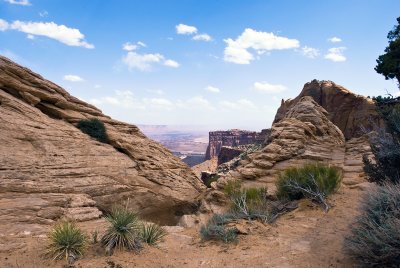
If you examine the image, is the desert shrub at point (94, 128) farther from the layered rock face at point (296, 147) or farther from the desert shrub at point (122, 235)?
the desert shrub at point (122, 235)

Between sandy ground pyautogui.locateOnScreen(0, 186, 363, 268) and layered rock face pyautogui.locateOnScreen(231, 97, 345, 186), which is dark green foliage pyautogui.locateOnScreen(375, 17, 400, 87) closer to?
layered rock face pyautogui.locateOnScreen(231, 97, 345, 186)

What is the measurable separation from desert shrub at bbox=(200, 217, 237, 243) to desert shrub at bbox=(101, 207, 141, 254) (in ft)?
7.46

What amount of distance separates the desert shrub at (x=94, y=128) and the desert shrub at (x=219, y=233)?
10614mm

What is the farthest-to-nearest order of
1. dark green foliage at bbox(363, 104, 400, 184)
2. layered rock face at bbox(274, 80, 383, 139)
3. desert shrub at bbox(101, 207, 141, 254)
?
layered rock face at bbox(274, 80, 383, 139)
dark green foliage at bbox(363, 104, 400, 184)
desert shrub at bbox(101, 207, 141, 254)

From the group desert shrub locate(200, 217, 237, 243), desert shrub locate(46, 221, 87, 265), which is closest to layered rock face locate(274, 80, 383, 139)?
desert shrub locate(200, 217, 237, 243)

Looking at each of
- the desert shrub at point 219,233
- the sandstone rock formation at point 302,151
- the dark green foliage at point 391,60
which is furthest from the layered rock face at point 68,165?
the dark green foliage at point 391,60

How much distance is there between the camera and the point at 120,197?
16688 mm

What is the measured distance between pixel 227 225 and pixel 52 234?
546 cm

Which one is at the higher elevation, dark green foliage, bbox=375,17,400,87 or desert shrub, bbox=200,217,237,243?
dark green foliage, bbox=375,17,400,87

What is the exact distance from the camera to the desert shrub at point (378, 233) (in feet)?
20.8

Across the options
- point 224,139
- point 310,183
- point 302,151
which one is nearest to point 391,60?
point 302,151

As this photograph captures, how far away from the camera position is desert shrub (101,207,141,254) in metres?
9.55

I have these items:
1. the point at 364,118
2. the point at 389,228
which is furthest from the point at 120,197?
the point at 364,118

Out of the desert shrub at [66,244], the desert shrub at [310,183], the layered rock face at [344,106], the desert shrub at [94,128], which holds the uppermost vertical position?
the layered rock face at [344,106]
